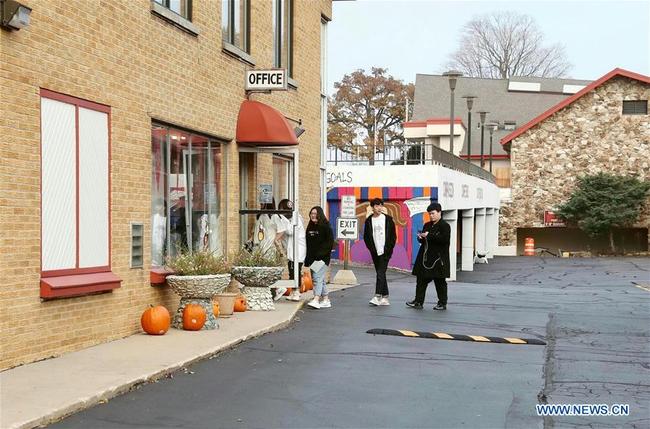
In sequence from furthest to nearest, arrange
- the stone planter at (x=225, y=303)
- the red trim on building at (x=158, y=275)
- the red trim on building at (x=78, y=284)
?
the stone planter at (x=225, y=303), the red trim on building at (x=158, y=275), the red trim on building at (x=78, y=284)

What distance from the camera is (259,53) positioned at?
1502 cm

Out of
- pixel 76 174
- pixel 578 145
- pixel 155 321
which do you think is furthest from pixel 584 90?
pixel 76 174

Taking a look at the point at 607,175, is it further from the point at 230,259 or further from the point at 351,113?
the point at 230,259

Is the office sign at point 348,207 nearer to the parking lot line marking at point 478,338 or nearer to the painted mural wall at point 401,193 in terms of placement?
the painted mural wall at point 401,193

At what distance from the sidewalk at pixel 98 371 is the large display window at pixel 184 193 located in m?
1.49

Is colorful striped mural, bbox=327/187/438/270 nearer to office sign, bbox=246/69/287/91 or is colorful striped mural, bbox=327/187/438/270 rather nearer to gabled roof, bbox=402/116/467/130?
office sign, bbox=246/69/287/91

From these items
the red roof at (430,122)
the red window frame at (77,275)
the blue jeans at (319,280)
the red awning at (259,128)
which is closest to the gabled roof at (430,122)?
the red roof at (430,122)

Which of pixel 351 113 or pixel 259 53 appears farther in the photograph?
pixel 351 113

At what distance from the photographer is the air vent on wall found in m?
10.4

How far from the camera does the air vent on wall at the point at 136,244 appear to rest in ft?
34.2

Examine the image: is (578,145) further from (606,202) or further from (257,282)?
(257,282)

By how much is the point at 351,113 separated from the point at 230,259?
47064 millimetres

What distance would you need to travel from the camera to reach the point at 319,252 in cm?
1422

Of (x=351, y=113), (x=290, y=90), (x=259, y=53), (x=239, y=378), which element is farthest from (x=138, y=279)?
(x=351, y=113)
